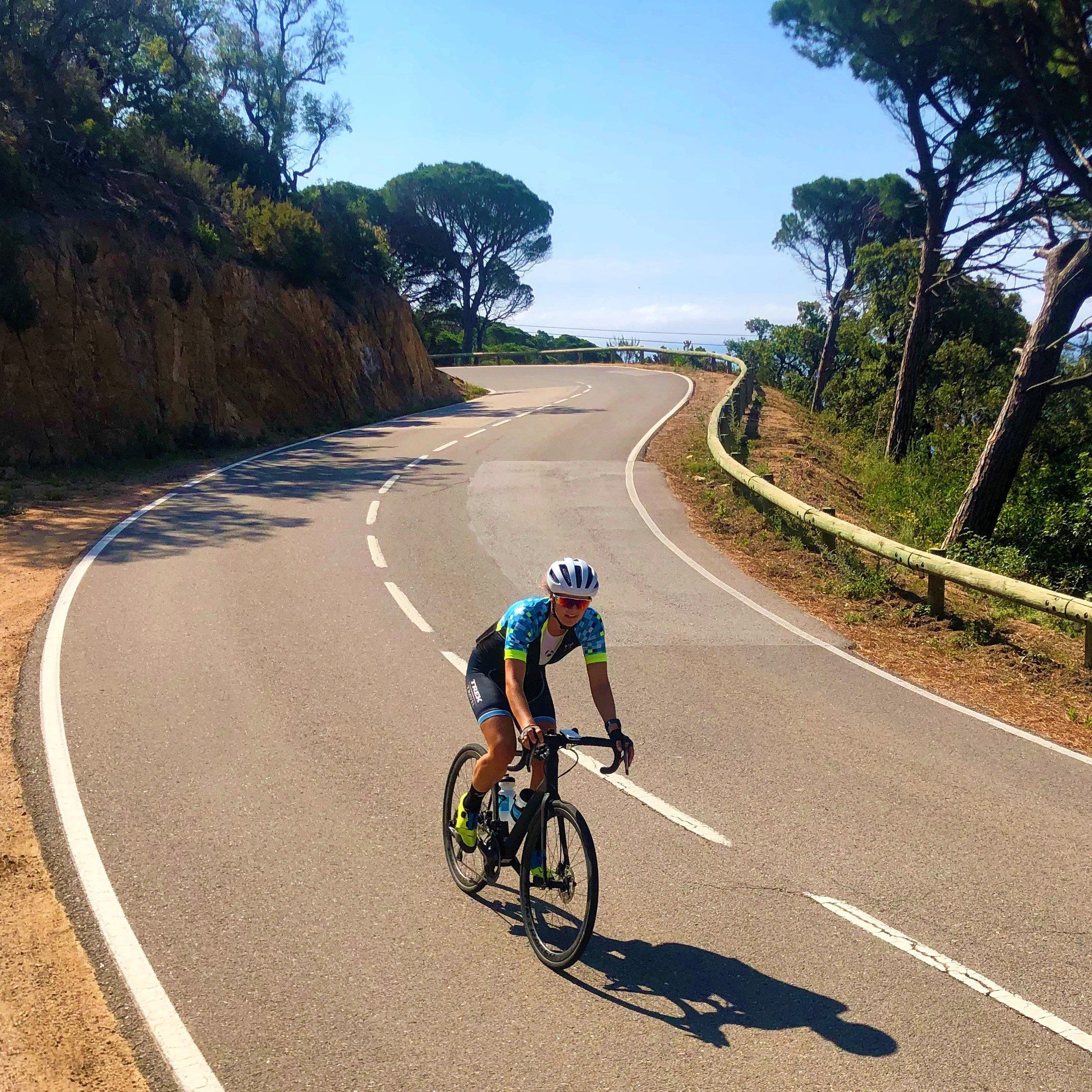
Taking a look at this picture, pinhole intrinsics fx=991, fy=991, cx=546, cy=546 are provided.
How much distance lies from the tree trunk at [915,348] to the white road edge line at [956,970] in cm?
2016

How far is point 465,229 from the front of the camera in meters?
59.1

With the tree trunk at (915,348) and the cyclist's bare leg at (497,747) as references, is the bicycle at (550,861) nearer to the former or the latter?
the cyclist's bare leg at (497,747)

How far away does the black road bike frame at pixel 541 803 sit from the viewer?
4.77 m

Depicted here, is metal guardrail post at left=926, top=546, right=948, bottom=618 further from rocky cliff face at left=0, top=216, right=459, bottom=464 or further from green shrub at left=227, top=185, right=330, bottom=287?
green shrub at left=227, top=185, right=330, bottom=287

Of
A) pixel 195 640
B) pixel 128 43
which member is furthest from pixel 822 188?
pixel 195 640

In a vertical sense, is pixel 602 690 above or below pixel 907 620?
above

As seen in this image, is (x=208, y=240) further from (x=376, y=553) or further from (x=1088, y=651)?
(x=1088, y=651)

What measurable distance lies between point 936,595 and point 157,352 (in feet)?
60.6

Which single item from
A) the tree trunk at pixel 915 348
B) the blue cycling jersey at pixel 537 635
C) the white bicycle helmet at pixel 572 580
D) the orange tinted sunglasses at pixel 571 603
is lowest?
the blue cycling jersey at pixel 537 635

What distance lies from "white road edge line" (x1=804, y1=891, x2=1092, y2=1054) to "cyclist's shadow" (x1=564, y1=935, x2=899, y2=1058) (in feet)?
2.19

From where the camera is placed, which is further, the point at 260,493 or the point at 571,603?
the point at 260,493

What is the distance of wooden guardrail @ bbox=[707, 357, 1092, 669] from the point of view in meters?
9.98

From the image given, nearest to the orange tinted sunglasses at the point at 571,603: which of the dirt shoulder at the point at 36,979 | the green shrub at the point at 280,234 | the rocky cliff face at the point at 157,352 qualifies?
the dirt shoulder at the point at 36,979

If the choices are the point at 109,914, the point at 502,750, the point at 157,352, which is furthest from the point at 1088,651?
the point at 157,352
